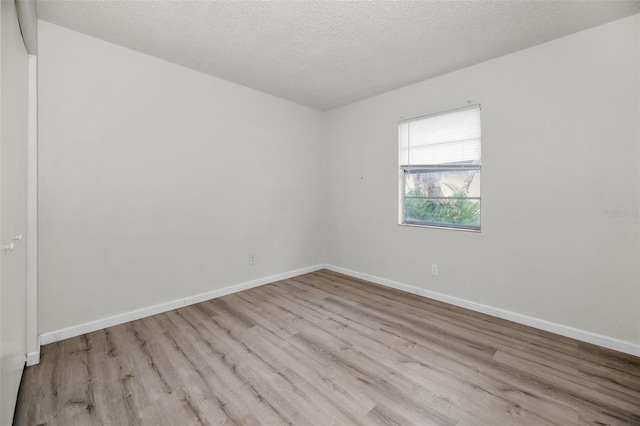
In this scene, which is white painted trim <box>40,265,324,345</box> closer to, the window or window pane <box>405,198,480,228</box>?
window pane <box>405,198,480,228</box>

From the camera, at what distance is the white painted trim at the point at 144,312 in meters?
2.46

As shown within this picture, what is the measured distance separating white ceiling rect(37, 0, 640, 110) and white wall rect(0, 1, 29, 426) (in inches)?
32.7

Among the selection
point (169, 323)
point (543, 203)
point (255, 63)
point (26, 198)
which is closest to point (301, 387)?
point (169, 323)

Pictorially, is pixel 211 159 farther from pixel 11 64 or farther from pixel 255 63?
pixel 11 64

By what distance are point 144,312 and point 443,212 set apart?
3.54m

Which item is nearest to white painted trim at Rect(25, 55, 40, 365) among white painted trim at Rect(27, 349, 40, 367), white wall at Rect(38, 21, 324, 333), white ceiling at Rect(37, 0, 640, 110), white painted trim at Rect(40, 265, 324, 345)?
white painted trim at Rect(27, 349, 40, 367)

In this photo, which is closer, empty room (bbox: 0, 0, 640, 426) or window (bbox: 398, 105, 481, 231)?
empty room (bbox: 0, 0, 640, 426)

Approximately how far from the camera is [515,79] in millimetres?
2789

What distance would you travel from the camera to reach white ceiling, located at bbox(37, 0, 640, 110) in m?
2.14

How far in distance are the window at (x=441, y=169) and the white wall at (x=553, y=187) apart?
0.14 m

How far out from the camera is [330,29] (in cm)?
241

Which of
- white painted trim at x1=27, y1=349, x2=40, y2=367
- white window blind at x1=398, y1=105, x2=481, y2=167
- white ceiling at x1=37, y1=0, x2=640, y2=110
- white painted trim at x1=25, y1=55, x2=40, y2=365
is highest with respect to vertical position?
white ceiling at x1=37, y1=0, x2=640, y2=110

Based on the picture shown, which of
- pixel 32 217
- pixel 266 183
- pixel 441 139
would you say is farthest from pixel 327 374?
pixel 441 139

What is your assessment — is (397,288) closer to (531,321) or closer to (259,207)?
(531,321)
